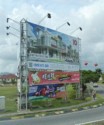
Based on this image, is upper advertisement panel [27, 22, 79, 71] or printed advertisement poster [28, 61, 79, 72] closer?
printed advertisement poster [28, 61, 79, 72]

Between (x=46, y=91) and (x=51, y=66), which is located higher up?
(x=51, y=66)

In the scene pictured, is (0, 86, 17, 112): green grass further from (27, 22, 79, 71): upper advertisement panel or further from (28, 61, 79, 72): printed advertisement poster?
(27, 22, 79, 71): upper advertisement panel

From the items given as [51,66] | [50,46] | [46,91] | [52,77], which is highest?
[50,46]

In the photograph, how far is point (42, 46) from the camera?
107 ft

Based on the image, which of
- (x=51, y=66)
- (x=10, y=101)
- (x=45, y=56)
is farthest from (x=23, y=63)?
(x=10, y=101)

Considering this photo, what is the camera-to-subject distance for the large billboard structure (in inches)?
1178

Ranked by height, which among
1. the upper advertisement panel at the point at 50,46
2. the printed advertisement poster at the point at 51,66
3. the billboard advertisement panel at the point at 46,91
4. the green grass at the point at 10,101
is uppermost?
the upper advertisement panel at the point at 50,46

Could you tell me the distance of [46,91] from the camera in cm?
3259

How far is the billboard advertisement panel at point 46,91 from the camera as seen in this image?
30.6m

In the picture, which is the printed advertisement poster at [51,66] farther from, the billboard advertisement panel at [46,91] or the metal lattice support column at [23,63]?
the billboard advertisement panel at [46,91]

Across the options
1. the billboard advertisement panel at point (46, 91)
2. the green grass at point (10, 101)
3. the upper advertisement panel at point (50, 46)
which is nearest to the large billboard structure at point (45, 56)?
the upper advertisement panel at point (50, 46)

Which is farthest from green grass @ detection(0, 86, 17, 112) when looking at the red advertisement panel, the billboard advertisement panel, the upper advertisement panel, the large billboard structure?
the upper advertisement panel

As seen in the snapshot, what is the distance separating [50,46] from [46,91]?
410 centimetres

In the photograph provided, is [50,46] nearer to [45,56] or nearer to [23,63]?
[45,56]
